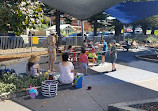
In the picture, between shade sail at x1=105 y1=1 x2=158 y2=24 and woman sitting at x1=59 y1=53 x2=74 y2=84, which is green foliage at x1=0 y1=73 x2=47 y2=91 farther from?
shade sail at x1=105 y1=1 x2=158 y2=24

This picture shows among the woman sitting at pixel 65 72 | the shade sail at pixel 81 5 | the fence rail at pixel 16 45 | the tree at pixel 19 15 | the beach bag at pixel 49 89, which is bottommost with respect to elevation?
the beach bag at pixel 49 89

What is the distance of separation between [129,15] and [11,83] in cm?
1034

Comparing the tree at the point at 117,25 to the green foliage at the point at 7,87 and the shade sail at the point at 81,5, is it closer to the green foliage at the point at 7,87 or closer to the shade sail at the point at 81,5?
the shade sail at the point at 81,5

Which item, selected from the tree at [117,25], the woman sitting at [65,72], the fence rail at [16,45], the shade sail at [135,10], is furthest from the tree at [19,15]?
the tree at [117,25]

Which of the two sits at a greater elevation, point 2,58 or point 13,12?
point 13,12

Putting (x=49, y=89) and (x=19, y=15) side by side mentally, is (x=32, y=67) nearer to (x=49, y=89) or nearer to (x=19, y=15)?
(x=49, y=89)

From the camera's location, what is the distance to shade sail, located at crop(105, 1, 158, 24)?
13.3m

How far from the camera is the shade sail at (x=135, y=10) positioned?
13289mm

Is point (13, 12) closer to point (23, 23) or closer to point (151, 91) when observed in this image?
point (23, 23)

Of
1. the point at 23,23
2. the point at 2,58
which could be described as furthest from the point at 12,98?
the point at 2,58

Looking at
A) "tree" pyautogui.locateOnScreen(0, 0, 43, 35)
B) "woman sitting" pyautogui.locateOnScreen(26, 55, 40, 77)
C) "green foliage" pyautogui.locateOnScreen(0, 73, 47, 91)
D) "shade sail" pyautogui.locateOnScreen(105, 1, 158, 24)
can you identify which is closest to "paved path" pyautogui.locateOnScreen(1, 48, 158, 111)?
"green foliage" pyautogui.locateOnScreen(0, 73, 47, 91)

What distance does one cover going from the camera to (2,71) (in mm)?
8367

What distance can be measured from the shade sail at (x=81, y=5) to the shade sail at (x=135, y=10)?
11.0ft

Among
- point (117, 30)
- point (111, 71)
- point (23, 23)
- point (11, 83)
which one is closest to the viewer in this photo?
point (23, 23)
